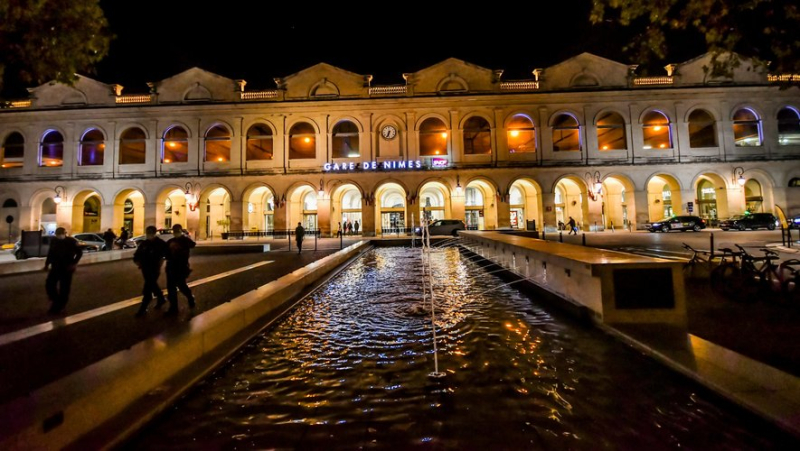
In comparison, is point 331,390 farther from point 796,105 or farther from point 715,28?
point 796,105

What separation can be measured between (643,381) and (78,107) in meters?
43.6

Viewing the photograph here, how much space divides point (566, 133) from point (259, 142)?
1192 inches

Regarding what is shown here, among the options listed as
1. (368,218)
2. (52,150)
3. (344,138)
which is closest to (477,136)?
(344,138)

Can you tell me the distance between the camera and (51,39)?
820cm

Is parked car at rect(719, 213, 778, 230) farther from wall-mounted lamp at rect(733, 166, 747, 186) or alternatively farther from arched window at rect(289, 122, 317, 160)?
arched window at rect(289, 122, 317, 160)

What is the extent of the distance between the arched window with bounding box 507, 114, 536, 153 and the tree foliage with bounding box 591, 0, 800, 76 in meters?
23.8

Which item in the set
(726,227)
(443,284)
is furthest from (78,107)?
(726,227)

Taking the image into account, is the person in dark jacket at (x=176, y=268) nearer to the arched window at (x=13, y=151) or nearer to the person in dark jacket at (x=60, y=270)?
the person in dark jacket at (x=60, y=270)

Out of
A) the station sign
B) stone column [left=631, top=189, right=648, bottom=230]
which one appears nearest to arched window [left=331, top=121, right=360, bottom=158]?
the station sign

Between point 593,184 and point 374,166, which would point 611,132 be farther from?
point 374,166

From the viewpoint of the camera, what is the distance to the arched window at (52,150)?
101 ft

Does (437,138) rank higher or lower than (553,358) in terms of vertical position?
higher

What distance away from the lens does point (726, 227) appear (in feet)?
90.6

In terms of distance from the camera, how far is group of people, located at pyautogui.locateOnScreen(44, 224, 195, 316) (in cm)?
606
